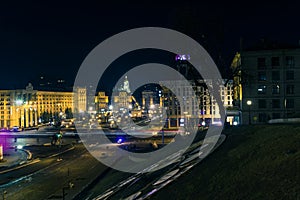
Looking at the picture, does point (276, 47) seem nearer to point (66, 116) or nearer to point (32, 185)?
point (32, 185)

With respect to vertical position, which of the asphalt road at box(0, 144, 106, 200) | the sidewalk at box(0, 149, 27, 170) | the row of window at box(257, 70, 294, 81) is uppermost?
the row of window at box(257, 70, 294, 81)

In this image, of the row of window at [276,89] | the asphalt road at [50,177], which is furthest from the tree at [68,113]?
the asphalt road at [50,177]

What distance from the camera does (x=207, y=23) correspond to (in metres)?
34.5

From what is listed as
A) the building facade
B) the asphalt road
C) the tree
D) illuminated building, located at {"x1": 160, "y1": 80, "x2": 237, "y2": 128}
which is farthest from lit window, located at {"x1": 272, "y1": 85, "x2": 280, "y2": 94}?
the tree

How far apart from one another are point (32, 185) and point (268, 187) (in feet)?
70.4

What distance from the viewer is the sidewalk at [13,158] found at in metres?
37.4

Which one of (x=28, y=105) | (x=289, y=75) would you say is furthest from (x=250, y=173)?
(x=28, y=105)

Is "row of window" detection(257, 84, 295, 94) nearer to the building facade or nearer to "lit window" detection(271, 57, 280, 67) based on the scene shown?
the building facade

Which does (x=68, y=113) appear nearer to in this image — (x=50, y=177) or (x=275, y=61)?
(x=275, y=61)

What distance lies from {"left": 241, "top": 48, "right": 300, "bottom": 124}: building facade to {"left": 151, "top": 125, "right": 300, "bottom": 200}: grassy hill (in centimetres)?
3863

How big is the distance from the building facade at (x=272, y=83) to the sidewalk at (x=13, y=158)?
31949 mm

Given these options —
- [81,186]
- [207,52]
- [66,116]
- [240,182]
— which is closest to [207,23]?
[207,52]

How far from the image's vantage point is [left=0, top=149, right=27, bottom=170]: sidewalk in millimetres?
37428

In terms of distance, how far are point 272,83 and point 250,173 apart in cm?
4480
